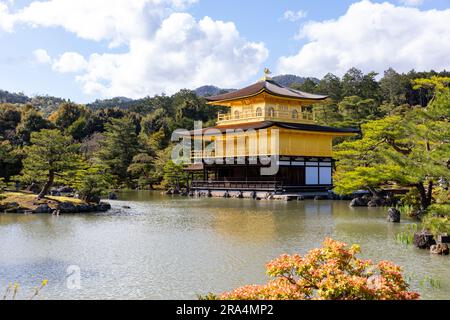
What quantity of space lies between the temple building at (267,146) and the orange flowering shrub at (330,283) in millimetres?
22151

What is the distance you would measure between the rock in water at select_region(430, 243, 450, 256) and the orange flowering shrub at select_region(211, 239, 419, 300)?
209 inches

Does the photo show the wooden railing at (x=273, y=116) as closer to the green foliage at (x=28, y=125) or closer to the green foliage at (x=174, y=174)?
the green foliage at (x=174, y=174)

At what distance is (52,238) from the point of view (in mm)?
12477

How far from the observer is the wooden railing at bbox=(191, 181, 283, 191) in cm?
2812

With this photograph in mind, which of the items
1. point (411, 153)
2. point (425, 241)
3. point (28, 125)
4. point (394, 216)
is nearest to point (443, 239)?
point (425, 241)

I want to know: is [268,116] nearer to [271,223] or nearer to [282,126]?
[282,126]

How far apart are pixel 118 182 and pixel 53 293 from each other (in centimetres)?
3308

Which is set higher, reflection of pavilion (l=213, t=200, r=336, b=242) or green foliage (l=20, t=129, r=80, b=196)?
green foliage (l=20, t=129, r=80, b=196)

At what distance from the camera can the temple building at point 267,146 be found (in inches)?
1153

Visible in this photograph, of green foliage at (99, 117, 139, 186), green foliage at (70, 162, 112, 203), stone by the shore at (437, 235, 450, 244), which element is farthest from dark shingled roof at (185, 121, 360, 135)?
stone by the shore at (437, 235, 450, 244)

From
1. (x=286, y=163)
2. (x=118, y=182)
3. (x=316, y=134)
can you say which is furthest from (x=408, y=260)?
(x=118, y=182)

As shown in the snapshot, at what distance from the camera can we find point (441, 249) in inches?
403

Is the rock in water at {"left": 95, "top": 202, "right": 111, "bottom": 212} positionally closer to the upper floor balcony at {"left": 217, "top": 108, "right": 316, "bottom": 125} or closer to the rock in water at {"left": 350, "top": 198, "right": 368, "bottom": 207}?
the rock in water at {"left": 350, "top": 198, "right": 368, "bottom": 207}

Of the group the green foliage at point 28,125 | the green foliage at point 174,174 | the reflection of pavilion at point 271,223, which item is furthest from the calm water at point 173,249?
the green foliage at point 28,125
